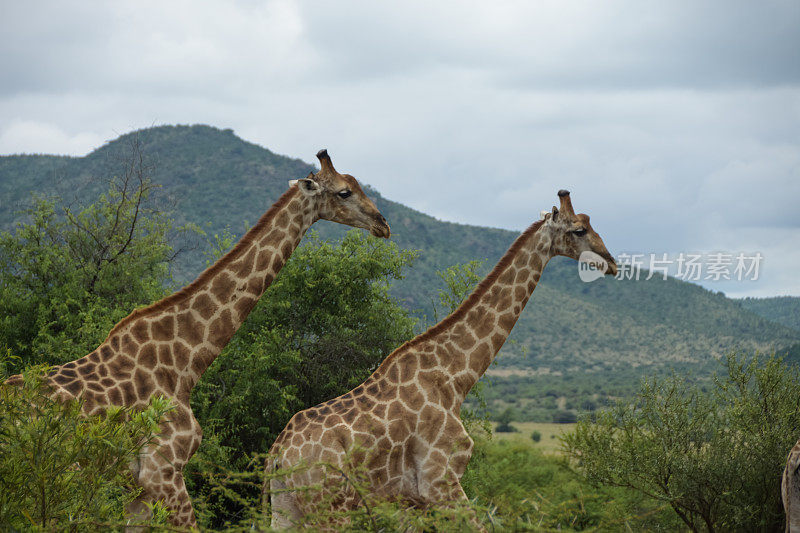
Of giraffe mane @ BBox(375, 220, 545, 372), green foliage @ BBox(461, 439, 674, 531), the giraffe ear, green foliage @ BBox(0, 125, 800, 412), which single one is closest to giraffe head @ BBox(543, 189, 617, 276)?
giraffe mane @ BBox(375, 220, 545, 372)

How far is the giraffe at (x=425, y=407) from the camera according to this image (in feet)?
20.9

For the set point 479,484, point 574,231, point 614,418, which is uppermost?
point 574,231

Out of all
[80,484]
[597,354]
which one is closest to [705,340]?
[597,354]

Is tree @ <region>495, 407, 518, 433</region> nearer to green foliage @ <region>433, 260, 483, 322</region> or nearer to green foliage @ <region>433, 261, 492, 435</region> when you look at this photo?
green foliage @ <region>433, 261, 492, 435</region>

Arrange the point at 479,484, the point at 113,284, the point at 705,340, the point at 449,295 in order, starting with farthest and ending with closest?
the point at 705,340 < the point at 113,284 < the point at 479,484 < the point at 449,295

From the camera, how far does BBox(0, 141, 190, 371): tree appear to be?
1222 cm

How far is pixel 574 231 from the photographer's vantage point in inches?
292

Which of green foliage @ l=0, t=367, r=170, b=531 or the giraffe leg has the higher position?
green foliage @ l=0, t=367, r=170, b=531

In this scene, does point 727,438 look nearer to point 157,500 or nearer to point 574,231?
point 574,231

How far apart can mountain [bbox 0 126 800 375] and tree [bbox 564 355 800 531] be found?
33310 millimetres

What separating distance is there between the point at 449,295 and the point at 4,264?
867 centimetres

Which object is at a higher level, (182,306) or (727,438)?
(182,306)

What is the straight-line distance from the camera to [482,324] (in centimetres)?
729

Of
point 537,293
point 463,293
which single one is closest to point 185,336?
point 463,293
